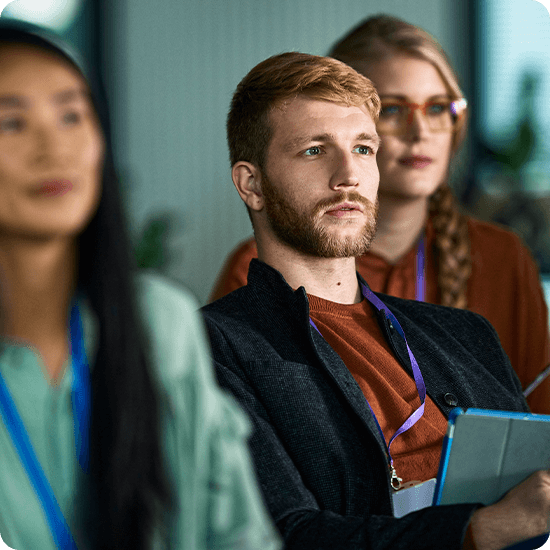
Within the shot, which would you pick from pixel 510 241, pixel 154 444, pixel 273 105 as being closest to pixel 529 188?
pixel 510 241

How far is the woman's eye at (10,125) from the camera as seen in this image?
62 cm

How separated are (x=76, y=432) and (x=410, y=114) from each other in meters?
1.41

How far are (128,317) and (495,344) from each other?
3.56 feet

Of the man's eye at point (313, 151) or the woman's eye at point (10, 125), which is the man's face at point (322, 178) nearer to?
the man's eye at point (313, 151)

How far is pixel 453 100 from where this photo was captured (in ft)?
6.30

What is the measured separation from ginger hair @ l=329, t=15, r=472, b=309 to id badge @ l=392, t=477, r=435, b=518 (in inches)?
28.1

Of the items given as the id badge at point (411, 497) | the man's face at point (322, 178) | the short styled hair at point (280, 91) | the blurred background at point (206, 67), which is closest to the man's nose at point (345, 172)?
the man's face at point (322, 178)

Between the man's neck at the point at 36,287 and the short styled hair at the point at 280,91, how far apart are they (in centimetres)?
84

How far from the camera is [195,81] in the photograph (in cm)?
500

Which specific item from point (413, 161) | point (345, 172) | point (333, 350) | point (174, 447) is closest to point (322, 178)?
point (345, 172)

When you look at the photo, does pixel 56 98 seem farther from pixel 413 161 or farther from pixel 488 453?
pixel 413 161

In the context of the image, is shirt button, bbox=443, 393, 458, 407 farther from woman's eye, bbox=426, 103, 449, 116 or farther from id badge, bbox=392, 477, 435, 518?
woman's eye, bbox=426, 103, 449, 116

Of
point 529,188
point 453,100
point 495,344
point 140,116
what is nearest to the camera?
point 495,344

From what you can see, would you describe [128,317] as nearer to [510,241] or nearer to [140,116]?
[510,241]
